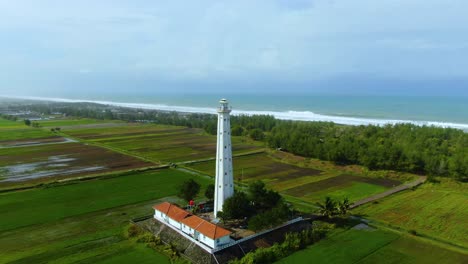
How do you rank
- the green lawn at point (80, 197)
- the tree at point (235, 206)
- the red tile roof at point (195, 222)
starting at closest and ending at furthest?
the red tile roof at point (195, 222) < the tree at point (235, 206) < the green lawn at point (80, 197)

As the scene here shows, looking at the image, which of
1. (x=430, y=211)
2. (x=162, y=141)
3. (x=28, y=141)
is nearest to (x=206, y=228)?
(x=430, y=211)

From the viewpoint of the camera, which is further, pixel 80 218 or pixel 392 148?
pixel 392 148

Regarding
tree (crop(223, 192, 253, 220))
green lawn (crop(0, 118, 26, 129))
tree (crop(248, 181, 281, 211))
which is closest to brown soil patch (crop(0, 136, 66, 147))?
green lawn (crop(0, 118, 26, 129))

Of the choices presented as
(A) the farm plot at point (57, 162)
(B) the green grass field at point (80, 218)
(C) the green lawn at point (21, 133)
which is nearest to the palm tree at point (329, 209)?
(B) the green grass field at point (80, 218)

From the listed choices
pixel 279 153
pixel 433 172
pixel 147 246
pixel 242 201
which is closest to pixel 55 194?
pixel 147 246

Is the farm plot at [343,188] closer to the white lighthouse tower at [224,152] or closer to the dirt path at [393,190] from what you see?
the dirt path at [393,190]

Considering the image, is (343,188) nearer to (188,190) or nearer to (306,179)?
(306,179)
